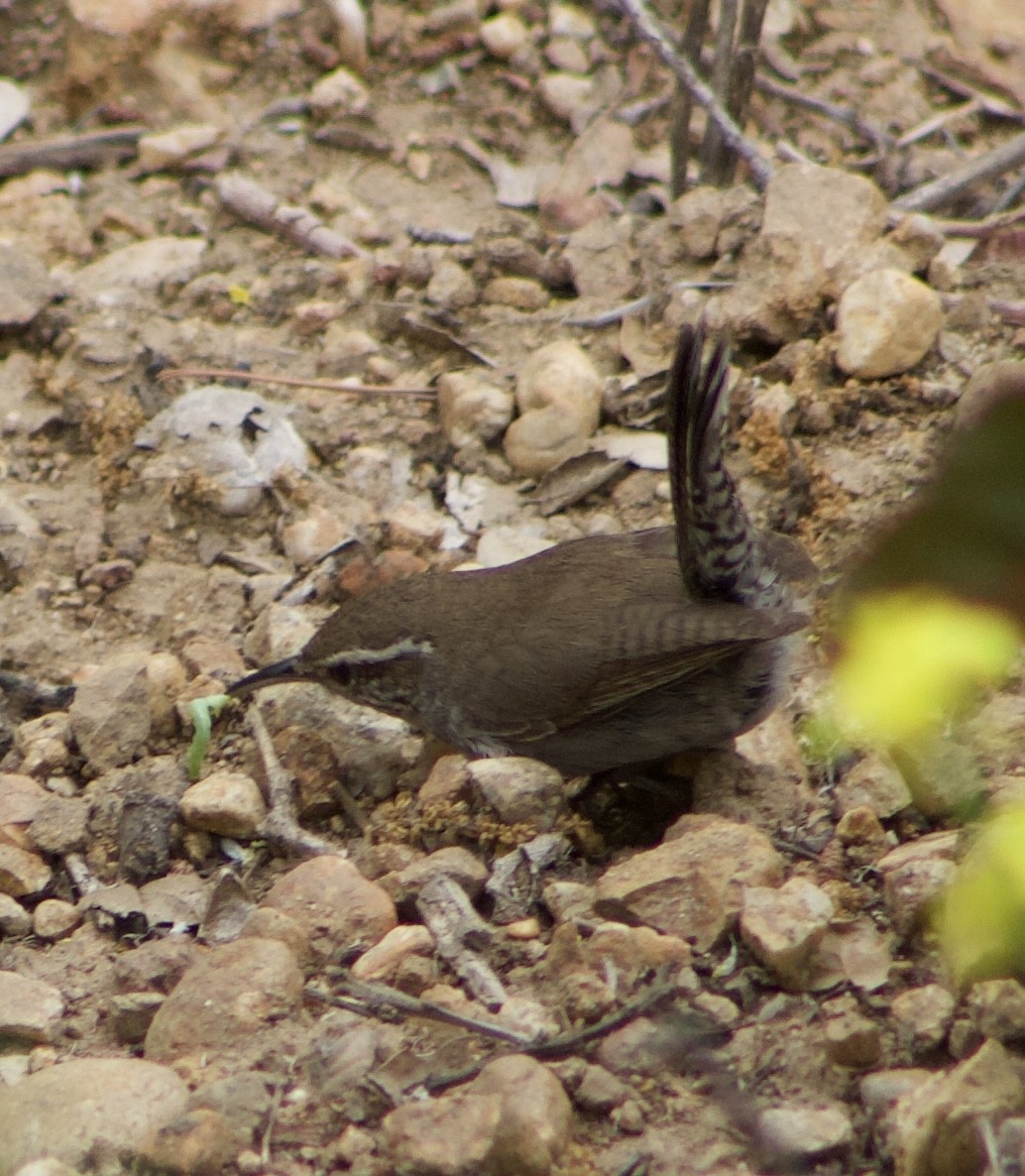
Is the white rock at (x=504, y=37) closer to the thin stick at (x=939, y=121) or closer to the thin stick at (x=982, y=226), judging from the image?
the thin stick at (x=939, y=121)

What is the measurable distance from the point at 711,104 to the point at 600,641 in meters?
2.77

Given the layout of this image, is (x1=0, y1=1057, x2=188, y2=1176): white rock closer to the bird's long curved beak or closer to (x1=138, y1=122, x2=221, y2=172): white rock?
the bird's long curved beak

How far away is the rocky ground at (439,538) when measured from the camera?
2730 mm

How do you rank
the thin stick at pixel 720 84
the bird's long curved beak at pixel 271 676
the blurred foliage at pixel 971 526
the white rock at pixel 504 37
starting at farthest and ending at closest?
the white rock at pixel 504 37, the thin stick at pixel 720 84, the bird's long curved beak at pixel 271 676, the blurred foliage at pixel 971 526

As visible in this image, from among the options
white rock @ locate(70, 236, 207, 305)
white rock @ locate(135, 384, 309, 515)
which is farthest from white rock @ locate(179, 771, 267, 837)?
white rock @ locate(70, 236, 207, 305)

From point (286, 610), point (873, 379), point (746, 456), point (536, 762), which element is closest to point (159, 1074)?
point (536, 762)

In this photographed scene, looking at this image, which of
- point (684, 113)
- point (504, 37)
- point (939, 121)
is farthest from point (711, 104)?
point (504, 37)

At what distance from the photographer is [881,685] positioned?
1.20 metres

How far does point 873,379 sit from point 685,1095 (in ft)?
10.2

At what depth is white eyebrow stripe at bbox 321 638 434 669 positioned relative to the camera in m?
4.44

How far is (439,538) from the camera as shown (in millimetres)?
5191

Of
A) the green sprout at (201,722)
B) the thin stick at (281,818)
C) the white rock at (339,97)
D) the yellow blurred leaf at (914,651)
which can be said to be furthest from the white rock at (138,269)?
the yellow blurred leaf at (914,651)

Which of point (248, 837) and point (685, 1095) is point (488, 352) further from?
point (685, 1095)

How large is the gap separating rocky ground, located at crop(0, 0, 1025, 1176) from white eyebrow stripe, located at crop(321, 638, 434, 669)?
259 millimetres
